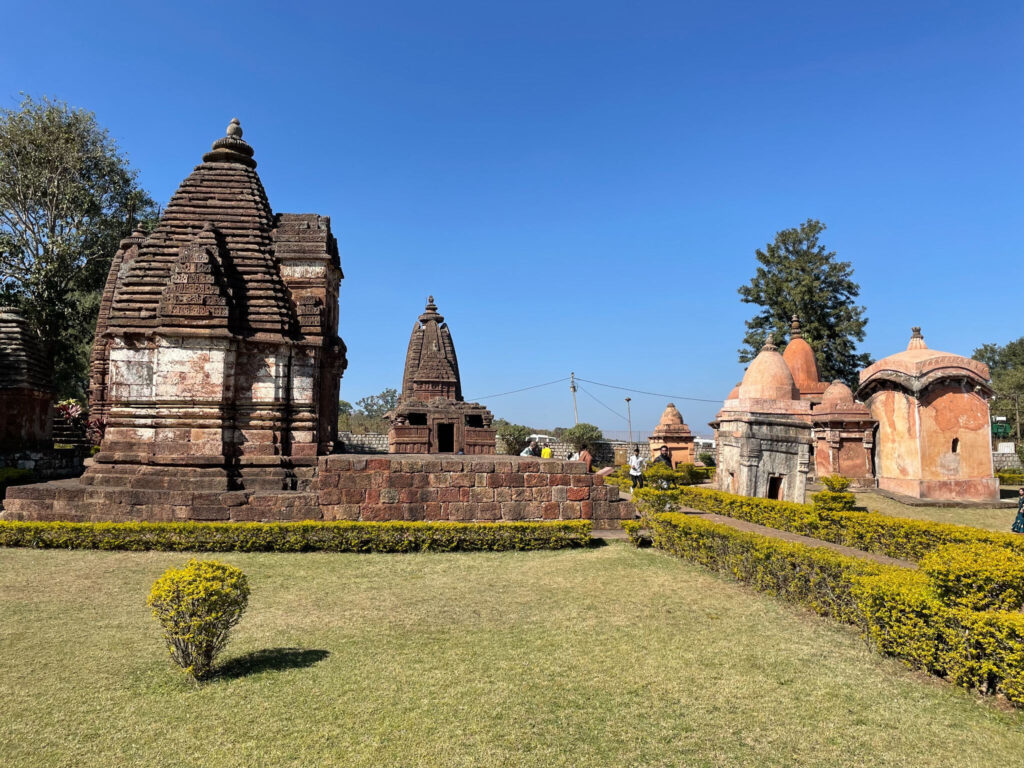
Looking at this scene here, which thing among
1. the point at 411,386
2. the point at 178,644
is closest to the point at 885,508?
the point at 178,644

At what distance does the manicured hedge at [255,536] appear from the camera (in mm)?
8070

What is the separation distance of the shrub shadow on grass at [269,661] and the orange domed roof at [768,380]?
37.6ft

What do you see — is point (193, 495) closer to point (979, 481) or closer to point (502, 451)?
point (979, 481)

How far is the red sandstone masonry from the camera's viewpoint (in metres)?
8.89

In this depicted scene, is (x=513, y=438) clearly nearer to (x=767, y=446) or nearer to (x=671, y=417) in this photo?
(x=671, y=417)

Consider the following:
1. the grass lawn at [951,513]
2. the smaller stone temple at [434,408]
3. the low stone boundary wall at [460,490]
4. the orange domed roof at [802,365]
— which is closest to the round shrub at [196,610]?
the low stone boundary wall at [460,490]

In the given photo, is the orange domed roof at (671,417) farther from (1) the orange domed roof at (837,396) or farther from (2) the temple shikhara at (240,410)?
(2) the temple shikhara at (240,410)

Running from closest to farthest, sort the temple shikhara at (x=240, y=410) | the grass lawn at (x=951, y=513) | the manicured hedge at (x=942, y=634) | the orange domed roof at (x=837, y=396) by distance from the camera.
→ 1. the manicured hedge at (x=942, y=634)
2. the temple shikhara at (x=240, y=410)
3. the grass lawn at (x=951, y=513)
4. the orange domed roof at (x=837, y=396)

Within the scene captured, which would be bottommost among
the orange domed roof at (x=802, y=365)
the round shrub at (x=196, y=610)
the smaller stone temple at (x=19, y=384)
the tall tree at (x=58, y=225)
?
the round shrub at (x=196, y=610)

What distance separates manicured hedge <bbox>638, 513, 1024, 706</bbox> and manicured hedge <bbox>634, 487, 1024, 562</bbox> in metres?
2.86

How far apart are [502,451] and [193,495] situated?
23.8 meters

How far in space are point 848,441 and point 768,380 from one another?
648 cm

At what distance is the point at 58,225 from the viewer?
81.8ft

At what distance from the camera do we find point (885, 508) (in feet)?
47.1
